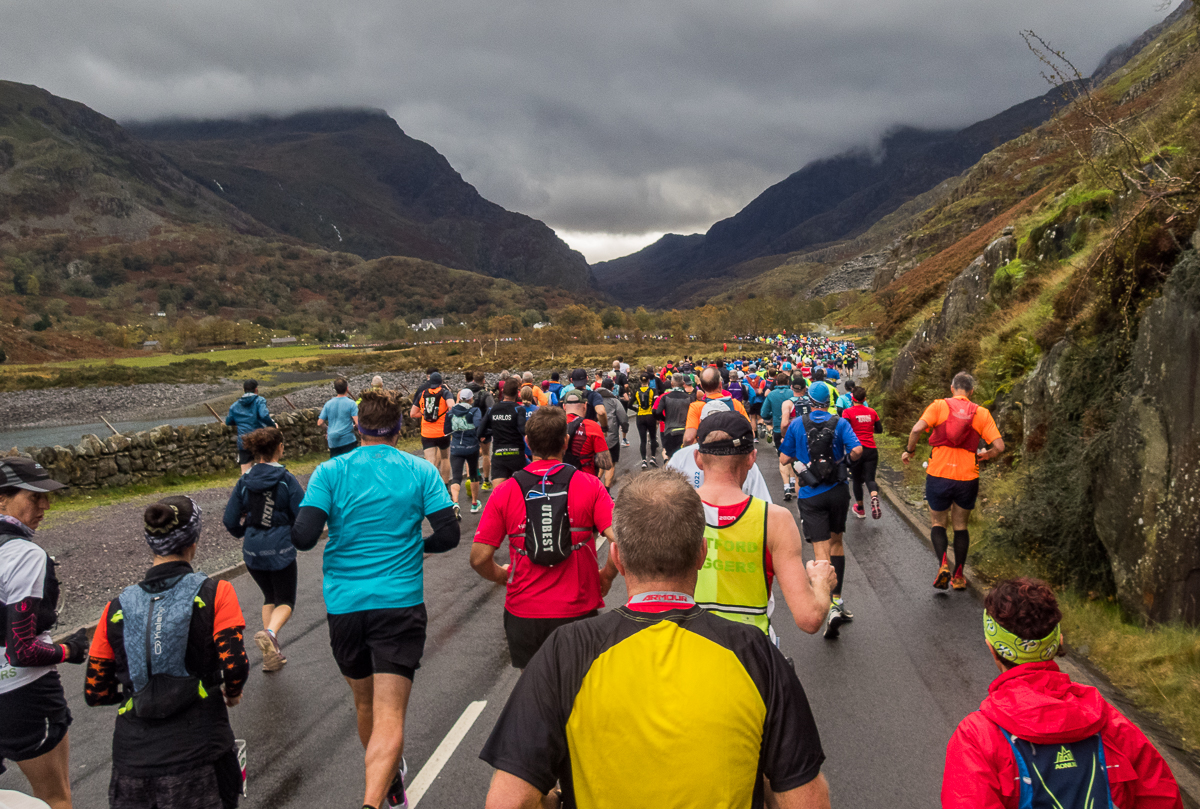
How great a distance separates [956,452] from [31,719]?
714 centimetres

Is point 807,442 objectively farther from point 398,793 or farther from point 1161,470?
point 398,793

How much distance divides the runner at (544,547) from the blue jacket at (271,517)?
2.10m

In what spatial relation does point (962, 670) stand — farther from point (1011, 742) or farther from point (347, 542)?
point (347, 542)

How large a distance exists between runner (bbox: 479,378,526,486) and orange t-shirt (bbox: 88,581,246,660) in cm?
568

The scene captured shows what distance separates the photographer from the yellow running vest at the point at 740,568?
3152 millimetres

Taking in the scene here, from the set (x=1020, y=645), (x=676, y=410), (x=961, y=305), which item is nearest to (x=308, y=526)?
(x=1020, y=645)

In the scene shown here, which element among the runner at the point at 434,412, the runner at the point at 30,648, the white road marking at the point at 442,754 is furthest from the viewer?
the runner at the point at 434,412

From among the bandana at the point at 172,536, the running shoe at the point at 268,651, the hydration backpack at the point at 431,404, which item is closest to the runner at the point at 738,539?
the bandana at the point at 172,536

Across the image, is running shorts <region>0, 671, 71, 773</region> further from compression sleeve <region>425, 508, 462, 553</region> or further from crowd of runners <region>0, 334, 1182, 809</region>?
compression sleeve <region>425, 508, 462, 553</region>

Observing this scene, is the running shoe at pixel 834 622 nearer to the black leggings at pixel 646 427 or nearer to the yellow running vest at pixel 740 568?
the yellow running vest at pixel 740 568

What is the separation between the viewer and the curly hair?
7.22 ft

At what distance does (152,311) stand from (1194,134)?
189 metres

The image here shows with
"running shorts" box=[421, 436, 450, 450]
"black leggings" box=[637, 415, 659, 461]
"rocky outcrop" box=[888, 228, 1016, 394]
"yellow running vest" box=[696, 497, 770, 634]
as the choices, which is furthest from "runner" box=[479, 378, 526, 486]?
"rocky outcrop" box=[888, 228, 1016, 394]

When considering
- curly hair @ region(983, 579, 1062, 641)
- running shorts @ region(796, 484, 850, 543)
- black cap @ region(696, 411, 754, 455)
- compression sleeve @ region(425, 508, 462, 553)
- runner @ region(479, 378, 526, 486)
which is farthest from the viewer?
runner @ region(479, 378, 526, 486)
